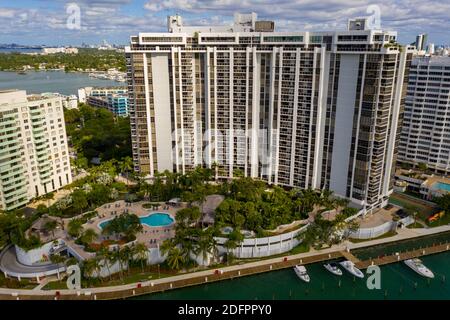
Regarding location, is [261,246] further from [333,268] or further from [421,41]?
[421,41]

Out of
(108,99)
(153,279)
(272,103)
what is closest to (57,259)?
(153,279)

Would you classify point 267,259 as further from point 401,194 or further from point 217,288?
point 401,194

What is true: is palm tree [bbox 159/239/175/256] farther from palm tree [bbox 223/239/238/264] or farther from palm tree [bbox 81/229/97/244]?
palm tree [bbox 81/229/97/244]

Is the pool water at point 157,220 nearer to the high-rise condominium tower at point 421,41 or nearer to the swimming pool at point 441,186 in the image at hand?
the swimming pool at point 441,186

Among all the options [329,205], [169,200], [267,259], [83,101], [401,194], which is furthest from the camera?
[83,101]

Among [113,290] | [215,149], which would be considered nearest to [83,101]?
[215,149]
